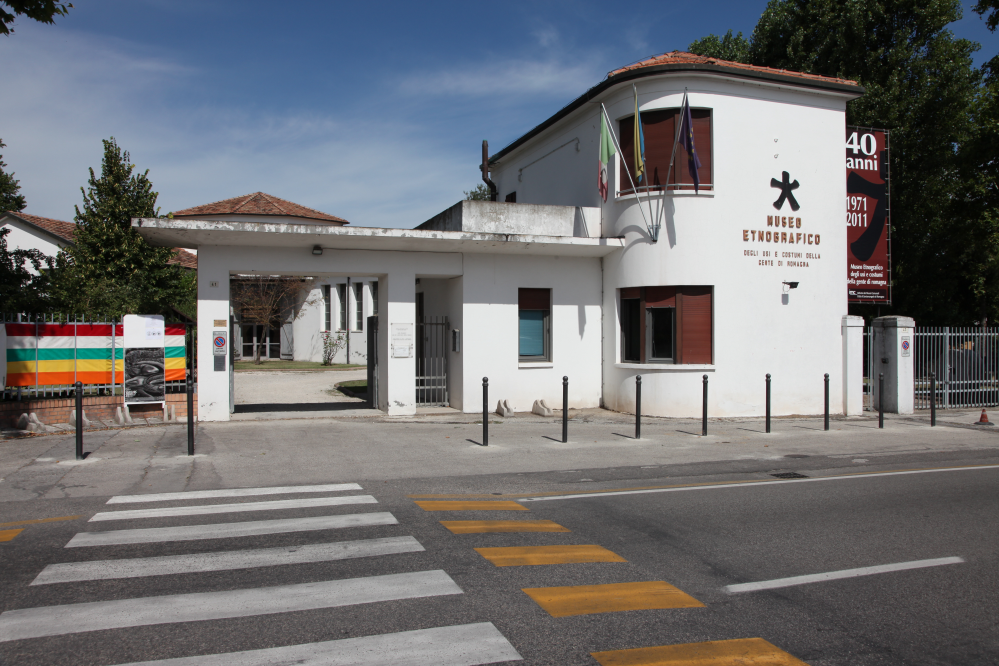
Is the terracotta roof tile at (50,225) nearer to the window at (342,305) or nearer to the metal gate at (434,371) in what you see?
the window at (342,305)

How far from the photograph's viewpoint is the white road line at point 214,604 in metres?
4.12

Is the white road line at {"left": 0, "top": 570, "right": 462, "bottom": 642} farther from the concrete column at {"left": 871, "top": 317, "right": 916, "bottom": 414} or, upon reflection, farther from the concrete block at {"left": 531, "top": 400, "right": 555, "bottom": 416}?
the concrete column at {"left": 871, "top": 317, "right": 916, "bottom": 414}

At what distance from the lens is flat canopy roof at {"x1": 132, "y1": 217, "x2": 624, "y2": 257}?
12.4 meters

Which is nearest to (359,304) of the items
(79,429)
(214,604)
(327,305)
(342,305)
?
(342,305)

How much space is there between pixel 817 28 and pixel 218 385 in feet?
77.9

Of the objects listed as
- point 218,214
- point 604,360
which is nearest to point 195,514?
point 604,360

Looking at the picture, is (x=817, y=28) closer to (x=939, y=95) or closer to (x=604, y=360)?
(x=939, y=95)

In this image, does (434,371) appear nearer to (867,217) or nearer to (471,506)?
(471,506)

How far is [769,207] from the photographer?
15.3m

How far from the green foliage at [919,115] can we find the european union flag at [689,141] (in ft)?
40.5

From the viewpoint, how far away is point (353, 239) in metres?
13.7

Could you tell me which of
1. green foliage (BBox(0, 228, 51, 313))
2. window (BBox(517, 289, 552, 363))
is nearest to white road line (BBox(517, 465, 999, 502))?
window (BBox(517, 289, 552, 363))

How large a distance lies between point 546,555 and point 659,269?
1033 centimetres

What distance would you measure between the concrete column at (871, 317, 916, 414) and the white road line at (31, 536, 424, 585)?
48.1 feet
